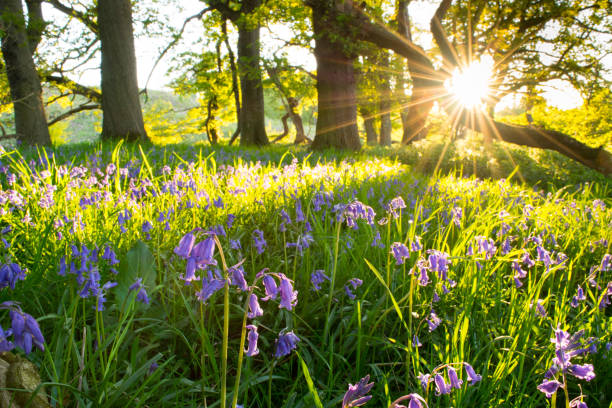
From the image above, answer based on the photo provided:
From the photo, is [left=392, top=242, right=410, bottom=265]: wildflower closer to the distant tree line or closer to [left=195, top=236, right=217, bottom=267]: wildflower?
[left=195, top=236, right=217, bottom=267]: wildflower

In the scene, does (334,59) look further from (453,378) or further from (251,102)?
(453,378)

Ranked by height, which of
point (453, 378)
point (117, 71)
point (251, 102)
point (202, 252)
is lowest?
point (453, 378)

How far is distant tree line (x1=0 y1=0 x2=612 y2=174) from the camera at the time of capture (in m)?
9.87

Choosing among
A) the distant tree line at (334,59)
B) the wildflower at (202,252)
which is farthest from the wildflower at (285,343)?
the distant tree line at (334,59)

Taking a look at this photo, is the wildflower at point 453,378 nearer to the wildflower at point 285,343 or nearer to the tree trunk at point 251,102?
the wildflower at point 285,343

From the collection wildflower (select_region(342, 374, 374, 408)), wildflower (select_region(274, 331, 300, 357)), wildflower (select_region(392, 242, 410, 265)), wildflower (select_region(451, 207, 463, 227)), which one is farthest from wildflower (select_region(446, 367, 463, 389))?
wildflower (select_region(451, 207, 463, 227))

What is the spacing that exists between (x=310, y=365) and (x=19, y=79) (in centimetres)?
1438

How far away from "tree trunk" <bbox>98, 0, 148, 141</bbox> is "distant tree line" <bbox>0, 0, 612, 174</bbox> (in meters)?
0.03

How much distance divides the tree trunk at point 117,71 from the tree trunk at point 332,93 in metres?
5.45

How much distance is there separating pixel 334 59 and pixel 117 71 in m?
6.41

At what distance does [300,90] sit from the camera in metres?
22.0

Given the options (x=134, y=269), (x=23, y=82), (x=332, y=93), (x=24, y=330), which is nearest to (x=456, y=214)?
(x=134, y=269)

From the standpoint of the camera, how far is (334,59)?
11.5 meters

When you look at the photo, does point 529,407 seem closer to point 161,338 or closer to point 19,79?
point 161,338
